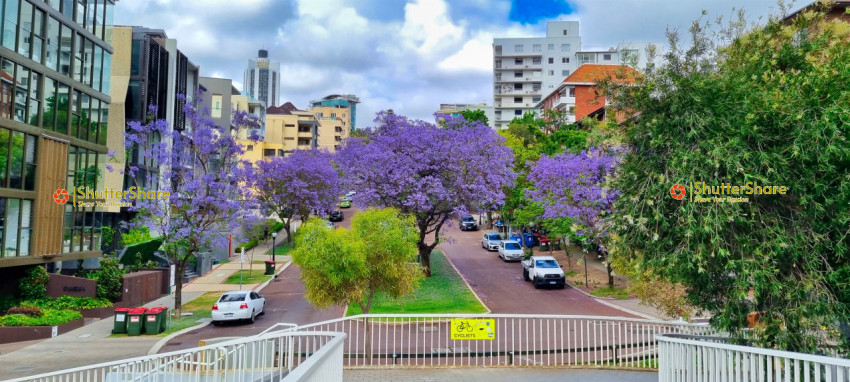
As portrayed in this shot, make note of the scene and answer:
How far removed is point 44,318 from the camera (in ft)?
65.3

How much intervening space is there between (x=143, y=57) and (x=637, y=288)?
35601 mm

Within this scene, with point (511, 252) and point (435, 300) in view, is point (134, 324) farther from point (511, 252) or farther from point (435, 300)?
point (511, 252)

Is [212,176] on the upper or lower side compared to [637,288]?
upper

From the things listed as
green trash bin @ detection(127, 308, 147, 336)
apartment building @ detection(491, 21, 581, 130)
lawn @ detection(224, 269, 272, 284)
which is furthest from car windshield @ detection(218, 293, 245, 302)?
apartment building @ detection(491, 21, 581, 130)

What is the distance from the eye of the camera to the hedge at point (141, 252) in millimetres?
29812

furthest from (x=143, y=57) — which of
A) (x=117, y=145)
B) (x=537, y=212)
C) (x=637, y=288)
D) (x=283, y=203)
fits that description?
(x=637, y=288)

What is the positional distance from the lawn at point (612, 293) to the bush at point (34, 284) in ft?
76.9

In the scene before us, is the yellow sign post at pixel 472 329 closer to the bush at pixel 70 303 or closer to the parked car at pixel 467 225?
the bush at pixel 70 303

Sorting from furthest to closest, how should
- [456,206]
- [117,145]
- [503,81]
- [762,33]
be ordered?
[503,81] < [117,145] < [456,206] < [762,33]

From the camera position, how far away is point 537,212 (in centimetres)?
3394

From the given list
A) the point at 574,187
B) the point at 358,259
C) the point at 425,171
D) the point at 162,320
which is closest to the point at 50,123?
the point at 162,320

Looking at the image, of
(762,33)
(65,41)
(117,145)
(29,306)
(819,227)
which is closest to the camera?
(819,227)

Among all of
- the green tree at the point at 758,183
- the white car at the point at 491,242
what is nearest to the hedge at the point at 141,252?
the white car at the point at 491,242

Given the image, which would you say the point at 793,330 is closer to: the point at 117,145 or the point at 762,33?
the point at 762,33
